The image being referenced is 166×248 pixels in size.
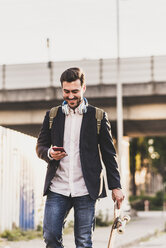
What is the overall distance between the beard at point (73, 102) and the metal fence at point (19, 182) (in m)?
7.69

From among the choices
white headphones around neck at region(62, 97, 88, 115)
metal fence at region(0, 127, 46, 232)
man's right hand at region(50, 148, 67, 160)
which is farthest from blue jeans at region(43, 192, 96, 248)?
metal fence at region(0, 127, 46, 232)

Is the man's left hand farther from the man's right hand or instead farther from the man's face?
the man's face

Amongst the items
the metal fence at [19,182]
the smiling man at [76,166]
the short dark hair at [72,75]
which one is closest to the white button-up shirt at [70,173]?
the smiling man at [76,166]

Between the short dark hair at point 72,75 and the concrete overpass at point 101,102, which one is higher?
the short dark hair at point 72,75

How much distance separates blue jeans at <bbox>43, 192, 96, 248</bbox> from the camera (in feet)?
14.8

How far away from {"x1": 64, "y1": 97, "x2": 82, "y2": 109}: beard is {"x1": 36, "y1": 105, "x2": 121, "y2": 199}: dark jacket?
0.10 metres

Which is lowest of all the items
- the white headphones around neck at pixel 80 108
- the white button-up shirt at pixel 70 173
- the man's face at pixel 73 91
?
the white button-up shirt at pixel 70 173

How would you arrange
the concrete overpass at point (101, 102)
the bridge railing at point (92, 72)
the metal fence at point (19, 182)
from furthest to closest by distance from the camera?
the concrete overpass at point (101, 102) < the bridge railing at point (92, 72) < the metal fence at point (19, 182)

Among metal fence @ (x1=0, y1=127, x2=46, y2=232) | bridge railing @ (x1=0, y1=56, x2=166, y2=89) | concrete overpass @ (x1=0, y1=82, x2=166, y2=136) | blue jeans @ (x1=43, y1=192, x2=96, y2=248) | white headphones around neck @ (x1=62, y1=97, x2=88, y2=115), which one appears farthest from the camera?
concrete overpass @ (x1=0, y1=82, x2=166, y2=136)

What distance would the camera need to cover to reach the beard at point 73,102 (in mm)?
4578

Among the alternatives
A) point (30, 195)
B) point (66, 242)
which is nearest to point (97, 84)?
point (30, 195)

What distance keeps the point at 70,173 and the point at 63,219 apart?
34cm

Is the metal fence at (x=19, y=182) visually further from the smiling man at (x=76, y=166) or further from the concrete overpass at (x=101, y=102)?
the concrete overpass at (x=101, y=102)

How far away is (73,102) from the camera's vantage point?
181 inches
